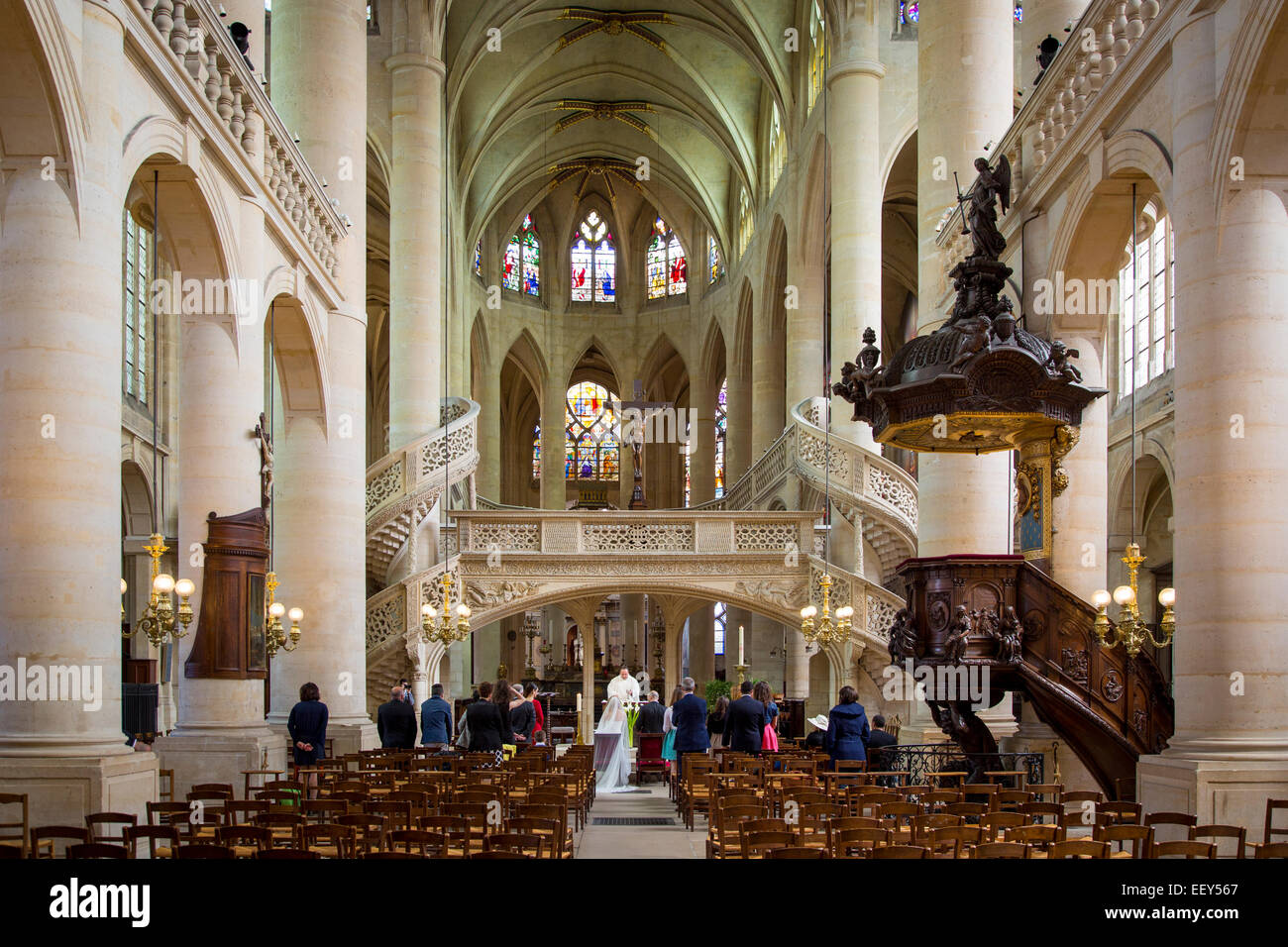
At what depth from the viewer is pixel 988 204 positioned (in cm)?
1319

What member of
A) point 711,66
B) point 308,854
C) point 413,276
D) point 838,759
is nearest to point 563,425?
point 711,66

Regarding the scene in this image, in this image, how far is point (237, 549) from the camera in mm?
13266

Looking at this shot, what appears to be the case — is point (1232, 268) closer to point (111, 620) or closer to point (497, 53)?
point (111, 620)

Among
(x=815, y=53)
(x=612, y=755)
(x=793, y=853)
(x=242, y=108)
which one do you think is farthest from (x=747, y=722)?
(x=815, y=53)

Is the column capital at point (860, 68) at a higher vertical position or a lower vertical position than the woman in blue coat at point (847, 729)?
higher

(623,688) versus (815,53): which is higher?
(815,53)

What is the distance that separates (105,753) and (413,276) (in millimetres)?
19713

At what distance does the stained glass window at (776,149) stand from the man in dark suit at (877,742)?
2260cm

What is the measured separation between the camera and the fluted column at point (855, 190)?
1019 inches

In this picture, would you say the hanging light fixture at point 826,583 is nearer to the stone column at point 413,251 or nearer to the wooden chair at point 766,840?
the stone column at point 413,251

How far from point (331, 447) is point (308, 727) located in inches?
194

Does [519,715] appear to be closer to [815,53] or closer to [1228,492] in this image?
[1228,492]

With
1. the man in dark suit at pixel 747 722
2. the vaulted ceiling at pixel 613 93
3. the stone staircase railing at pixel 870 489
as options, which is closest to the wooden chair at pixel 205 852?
the man in dark suit at pixel 747 722

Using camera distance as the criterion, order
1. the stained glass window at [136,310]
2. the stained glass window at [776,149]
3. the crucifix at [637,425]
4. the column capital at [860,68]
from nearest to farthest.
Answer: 1. the stained glass window at [136,310]
2. the column capital at [860,68]
3. the stained glass window at [776,149]
4. the crucifix at [637,425]
